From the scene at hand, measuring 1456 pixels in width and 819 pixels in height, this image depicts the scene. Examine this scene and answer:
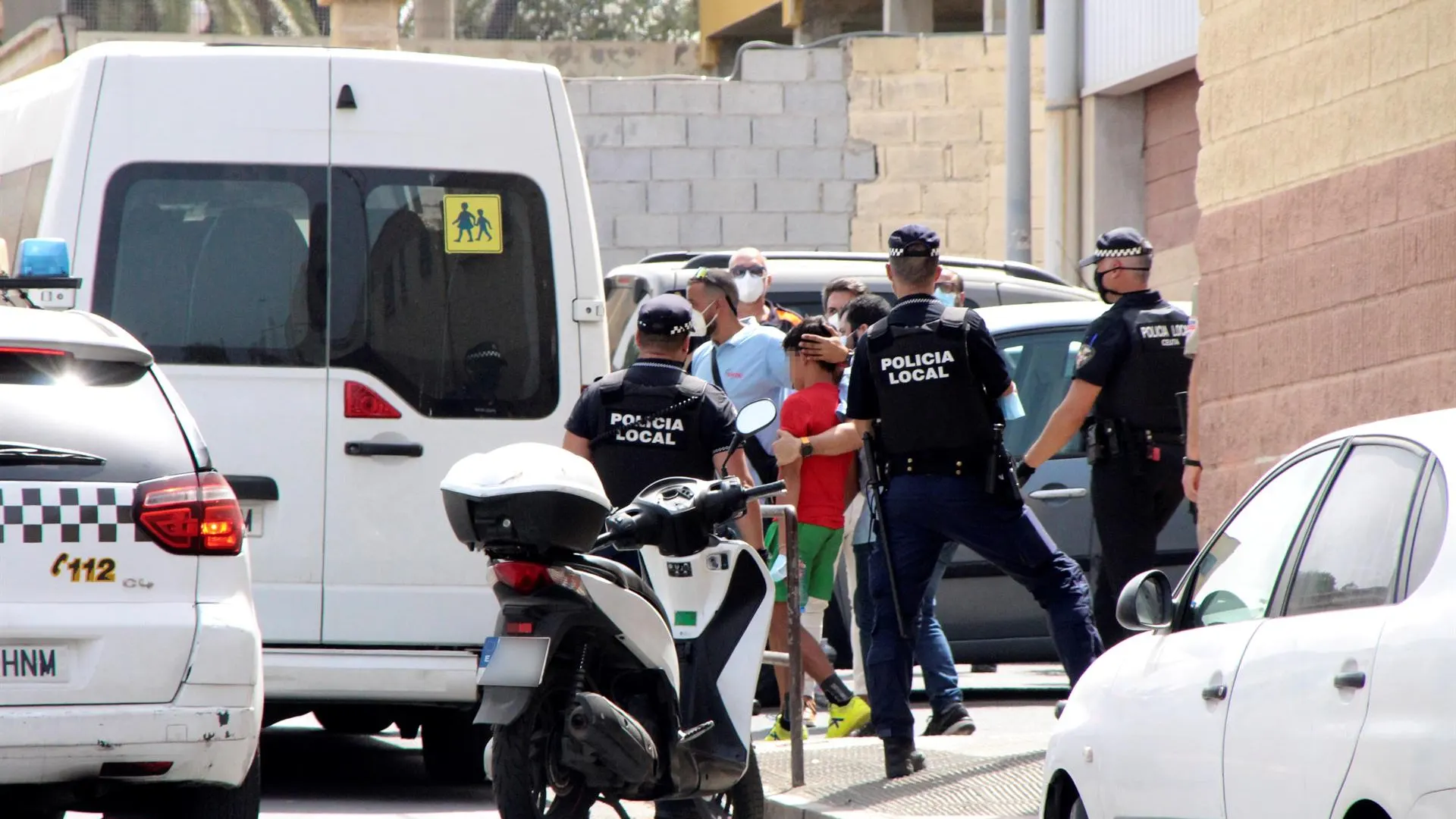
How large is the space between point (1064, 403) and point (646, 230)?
12.0m

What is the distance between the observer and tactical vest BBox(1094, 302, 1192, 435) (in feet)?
28.6

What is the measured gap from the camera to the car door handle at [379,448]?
814 centimetres

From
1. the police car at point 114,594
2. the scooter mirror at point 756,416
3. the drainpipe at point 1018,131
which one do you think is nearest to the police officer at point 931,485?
the scooter mirror at point 756,416

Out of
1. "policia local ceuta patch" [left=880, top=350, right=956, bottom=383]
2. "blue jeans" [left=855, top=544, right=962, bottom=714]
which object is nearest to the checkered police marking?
"policia local ceuta patch" [left=880, top=350, right=956, bottom=383]

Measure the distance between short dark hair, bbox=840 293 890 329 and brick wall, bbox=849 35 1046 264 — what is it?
1060cm

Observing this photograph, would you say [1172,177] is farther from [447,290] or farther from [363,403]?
[363,403]

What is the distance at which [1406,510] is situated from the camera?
14.2 ft

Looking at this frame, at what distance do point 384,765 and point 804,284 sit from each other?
404cm

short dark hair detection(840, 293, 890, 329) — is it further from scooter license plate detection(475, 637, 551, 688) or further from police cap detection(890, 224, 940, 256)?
scooter license plate detection(475, 637, 551, 688)

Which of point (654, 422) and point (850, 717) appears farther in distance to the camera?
point (850, 717)

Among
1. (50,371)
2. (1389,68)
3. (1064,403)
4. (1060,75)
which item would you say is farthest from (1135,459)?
(1060,75)

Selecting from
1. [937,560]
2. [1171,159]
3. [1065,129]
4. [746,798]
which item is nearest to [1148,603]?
[746,798]

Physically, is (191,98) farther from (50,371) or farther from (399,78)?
(50,371)

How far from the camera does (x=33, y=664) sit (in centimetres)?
580
